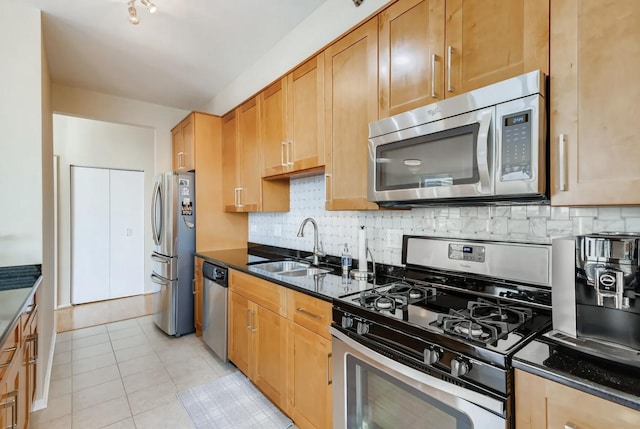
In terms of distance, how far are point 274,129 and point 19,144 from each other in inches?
66.1

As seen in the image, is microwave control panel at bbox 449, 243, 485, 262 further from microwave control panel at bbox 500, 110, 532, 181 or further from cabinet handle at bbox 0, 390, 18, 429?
cabinet handle at bbox 0, 390, 18, 429

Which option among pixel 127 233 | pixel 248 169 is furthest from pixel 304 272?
pixel 127 233

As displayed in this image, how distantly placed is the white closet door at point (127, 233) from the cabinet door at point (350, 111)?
13.3 ft

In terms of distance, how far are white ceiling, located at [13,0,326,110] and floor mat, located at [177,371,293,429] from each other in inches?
109

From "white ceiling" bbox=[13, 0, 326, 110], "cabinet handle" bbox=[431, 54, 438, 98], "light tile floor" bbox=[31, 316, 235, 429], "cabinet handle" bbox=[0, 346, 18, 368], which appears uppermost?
"white ceiling" bbox=[13, 0, 326, 110]

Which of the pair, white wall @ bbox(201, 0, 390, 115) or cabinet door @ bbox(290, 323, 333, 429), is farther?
white wall @ bbox(201, 0, 390, 115)

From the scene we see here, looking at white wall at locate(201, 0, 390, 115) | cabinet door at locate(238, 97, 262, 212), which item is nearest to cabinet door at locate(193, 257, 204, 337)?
cabinet door at locate(238, 97, 262, 212)

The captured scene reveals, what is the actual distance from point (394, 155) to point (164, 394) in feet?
7.47

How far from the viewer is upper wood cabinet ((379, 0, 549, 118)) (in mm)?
1116

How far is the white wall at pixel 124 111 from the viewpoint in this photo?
3.54m

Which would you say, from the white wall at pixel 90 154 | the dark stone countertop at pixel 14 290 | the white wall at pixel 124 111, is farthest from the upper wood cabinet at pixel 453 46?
the white wall at pixel 90 154

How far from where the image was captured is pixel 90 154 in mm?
4488

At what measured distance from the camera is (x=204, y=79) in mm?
3441

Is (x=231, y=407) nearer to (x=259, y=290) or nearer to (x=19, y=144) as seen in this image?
(x=259, y=290)
